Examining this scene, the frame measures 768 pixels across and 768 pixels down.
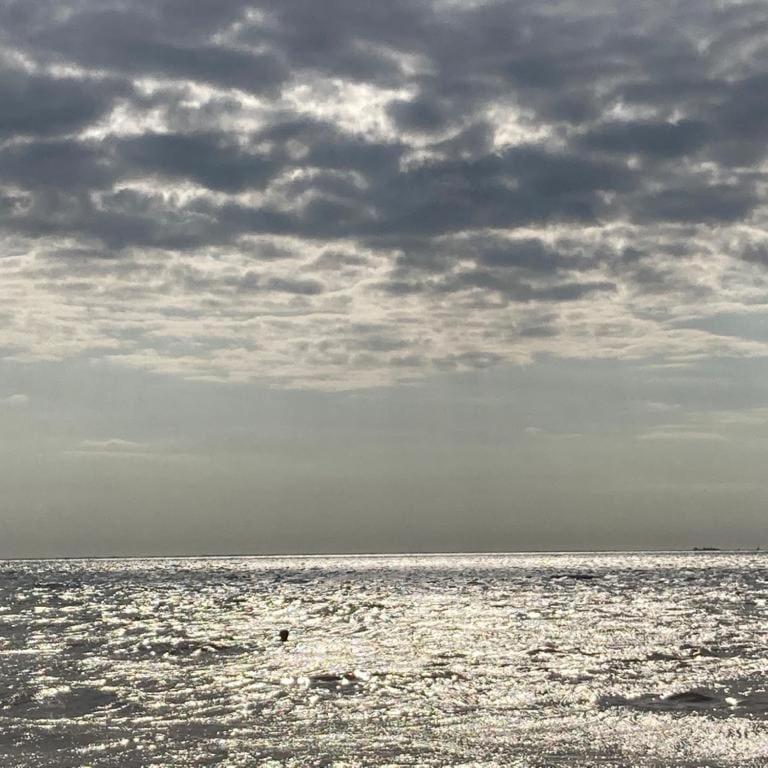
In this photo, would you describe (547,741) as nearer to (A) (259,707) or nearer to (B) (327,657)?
(A) (259,707)

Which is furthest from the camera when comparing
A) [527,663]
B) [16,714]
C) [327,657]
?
[327,657]

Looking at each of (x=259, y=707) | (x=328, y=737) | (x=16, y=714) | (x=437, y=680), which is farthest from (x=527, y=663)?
(x=16, y=714)

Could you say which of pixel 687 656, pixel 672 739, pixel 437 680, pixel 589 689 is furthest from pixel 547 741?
pixel 687 656

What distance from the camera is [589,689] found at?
161 ft

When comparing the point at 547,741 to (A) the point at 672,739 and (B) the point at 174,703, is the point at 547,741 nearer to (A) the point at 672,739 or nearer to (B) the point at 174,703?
(A) the point at 672,739

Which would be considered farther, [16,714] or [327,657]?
[327,657]

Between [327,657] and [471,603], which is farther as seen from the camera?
[471,603]

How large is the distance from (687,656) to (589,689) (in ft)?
50.3

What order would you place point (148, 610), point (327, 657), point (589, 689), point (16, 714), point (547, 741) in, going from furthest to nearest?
point (148, 610) → point (327, 657) → point (589, 689) → point (16, 714) → point (547, 741)

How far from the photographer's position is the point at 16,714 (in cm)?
4444

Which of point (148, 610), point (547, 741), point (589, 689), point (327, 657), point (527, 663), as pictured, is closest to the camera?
point (547, 741)

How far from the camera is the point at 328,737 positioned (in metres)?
38.5

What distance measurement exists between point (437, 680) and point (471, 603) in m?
72.6

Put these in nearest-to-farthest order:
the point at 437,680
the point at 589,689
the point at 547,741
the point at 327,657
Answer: the point at 547,741
the point at 589,689
the point at 437,680
the point at 327,657
